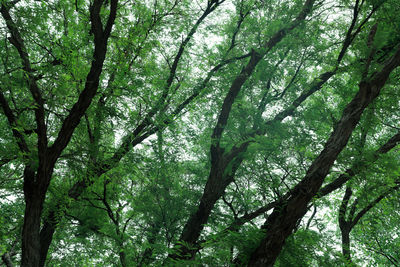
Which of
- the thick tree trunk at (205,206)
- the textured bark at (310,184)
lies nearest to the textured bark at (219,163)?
the thick tree trunk at (205,206)

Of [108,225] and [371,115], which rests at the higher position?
[371,115]

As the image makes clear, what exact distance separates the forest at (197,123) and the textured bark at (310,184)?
20 mm

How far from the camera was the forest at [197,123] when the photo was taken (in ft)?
15.8

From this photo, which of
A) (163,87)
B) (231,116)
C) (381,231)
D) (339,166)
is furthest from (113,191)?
(381,231)

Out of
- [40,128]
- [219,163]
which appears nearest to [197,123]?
[219,163]

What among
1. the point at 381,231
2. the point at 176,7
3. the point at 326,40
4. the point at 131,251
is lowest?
the point at 131,251

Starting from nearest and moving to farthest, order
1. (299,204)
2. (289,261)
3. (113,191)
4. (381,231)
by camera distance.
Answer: (299,204), (289,261), (113,191), (381,231)

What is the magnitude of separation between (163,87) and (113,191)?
3.67 metres

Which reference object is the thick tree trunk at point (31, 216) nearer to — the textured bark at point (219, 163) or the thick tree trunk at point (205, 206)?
the textured bark at point (219, 163)

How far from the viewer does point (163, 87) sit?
322 inches

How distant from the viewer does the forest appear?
4.82 m

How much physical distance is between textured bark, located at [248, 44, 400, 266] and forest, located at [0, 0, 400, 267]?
2 centimetres

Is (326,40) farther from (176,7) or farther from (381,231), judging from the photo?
(381,231)

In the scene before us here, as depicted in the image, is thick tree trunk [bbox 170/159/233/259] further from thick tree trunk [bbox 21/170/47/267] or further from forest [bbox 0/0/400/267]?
thick tree trunk [bbox 21/170/47/267]
